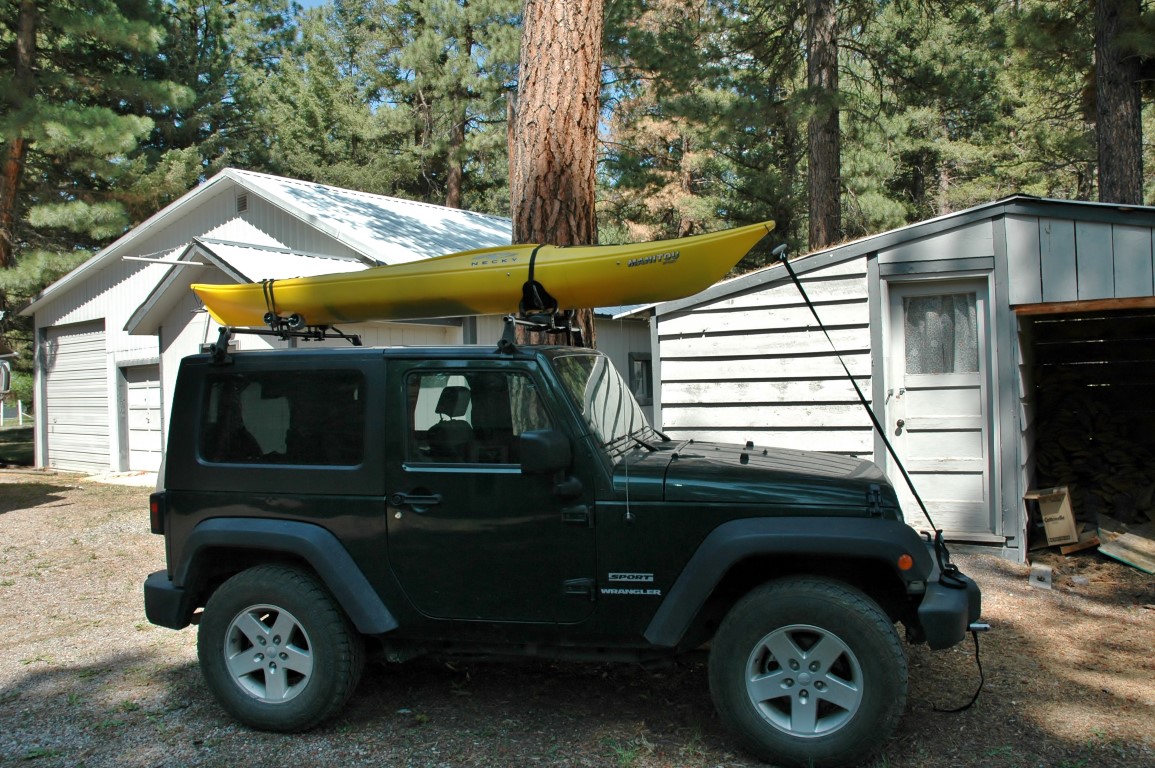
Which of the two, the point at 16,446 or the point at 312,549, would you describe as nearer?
the point at 312,549

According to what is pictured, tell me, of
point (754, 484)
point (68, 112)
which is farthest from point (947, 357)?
point (68, 112)

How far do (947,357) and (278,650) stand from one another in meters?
6.28

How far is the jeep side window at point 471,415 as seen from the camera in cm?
416

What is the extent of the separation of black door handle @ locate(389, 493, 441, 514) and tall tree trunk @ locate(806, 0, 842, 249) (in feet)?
36.4

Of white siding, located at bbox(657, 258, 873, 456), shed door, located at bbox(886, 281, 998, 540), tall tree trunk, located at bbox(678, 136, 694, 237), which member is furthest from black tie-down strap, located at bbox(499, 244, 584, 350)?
tall tree trunk, located at bbox(678, 136, 694, 237)

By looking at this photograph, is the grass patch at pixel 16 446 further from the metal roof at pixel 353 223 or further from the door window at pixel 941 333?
the door window at pixel 941 333

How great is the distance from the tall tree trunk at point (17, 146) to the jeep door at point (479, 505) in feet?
55.5

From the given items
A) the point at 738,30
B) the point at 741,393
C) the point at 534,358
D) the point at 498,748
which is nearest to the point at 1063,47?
the point at 738,30

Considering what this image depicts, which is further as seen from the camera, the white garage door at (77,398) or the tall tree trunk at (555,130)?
the white garage door at (77,398)

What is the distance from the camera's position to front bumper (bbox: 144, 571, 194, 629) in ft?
14.7

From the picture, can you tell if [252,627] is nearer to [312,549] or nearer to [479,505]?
[312,549]

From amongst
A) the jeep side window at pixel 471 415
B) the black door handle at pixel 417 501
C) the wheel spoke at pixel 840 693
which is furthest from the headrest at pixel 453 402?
the wheel spoke at pixel 840 693

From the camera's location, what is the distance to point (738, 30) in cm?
1520

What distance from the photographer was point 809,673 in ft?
12.4
